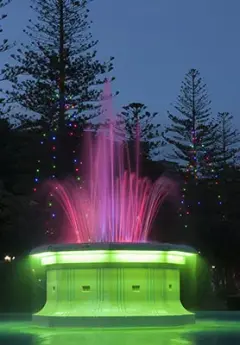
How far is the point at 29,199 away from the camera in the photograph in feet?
91.6

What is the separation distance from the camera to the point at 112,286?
10945 millimetres

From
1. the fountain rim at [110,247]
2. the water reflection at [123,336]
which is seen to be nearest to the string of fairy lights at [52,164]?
the fountain rim at [110,247]

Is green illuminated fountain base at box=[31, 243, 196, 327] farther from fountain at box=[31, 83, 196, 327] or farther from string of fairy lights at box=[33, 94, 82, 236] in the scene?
string of fairy lights at box=[33, 94, 82, 236]

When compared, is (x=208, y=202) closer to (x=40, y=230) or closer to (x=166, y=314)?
(x=40, y=230)

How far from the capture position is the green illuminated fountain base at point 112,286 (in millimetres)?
10766

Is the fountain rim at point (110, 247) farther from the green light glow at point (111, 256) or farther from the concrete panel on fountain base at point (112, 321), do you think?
the concrete panel on fountain base at point (112, 321)

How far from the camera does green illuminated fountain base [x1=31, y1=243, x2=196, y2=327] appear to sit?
10.8 metres

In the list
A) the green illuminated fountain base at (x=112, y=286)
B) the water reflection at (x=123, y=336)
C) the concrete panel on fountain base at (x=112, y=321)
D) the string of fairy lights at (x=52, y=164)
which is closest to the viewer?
the water reflection at (x=123, y=336)

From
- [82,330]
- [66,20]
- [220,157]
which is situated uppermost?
[66,20]

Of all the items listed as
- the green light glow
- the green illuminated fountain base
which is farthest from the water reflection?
the green light glow

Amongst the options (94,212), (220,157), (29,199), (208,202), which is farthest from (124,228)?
(220,157)

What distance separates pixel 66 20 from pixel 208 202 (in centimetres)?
1064

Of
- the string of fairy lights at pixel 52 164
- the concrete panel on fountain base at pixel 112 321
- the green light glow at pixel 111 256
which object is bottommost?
the concrete panel on fountain base at pixel 112 321

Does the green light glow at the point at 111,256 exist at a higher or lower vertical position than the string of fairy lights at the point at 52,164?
lower
